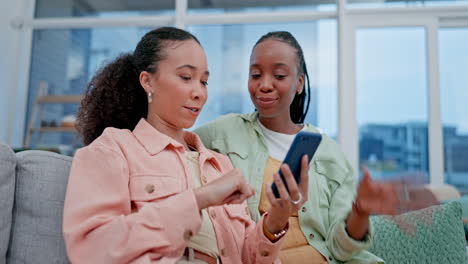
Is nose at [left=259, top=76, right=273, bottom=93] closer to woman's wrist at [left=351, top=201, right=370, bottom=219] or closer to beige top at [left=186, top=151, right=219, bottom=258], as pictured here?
beige top at [left=186, top=151, right=219, bottom=258]

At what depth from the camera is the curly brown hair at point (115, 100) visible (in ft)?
4.17

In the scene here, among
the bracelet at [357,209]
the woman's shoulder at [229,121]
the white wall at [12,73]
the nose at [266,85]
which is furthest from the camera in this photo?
the white wall at [12,73]

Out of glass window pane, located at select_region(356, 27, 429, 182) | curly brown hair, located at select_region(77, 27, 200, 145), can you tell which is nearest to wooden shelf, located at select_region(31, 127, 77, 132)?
glass window pane, located at select_region(356, 27, 429, 182)

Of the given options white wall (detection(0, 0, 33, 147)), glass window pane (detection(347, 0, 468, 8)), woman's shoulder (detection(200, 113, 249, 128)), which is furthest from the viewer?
white wall (detection(0, 0, 33, 147))

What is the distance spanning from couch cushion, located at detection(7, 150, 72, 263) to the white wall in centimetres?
401

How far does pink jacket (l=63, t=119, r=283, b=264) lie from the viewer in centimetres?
86

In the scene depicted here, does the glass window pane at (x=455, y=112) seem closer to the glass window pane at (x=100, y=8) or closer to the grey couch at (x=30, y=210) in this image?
the glass window pane at (x=100, y=8)

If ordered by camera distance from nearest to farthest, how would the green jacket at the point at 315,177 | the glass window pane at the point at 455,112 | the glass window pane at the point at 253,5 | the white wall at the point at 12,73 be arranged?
1. the green jacket at the point at 315,177
2. the glass window pane at the point at 455,112
3. the glass window pane at the point at 253,5
4. the white wall at the point at 12,73

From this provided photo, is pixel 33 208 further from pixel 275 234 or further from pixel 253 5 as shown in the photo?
pixel 253 5

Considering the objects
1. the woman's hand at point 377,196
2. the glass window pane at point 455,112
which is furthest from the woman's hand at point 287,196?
the glass window pane at point 455,112

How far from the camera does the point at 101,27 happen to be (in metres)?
4.55

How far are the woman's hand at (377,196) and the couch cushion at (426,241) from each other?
54cm

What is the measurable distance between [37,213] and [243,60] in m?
3.54

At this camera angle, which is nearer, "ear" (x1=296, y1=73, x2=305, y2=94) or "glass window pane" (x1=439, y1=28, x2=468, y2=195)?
"ear" (x1=296, y1=73, x2=305, y2=94)
